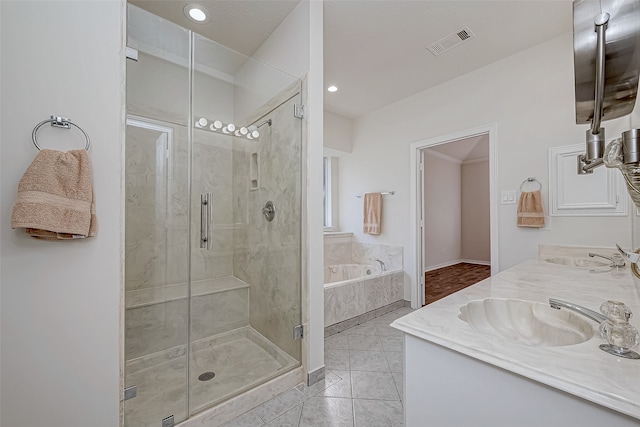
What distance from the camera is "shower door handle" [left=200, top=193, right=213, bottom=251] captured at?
1.92m

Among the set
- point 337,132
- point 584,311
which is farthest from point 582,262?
point 337,132

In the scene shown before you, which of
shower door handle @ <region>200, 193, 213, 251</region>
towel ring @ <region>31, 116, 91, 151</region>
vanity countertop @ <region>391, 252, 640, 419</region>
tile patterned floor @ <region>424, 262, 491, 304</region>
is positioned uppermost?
towel ring @ <region>31, 116, 91, 151</region>

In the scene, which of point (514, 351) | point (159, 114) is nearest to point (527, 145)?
point (514, 351)

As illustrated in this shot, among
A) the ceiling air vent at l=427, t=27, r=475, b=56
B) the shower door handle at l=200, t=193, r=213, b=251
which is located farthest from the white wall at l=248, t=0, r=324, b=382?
the ceiling air vent at l=427, t=27, r=475, b=56

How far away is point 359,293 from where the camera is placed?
110 inches

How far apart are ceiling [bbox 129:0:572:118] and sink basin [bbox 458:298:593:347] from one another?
2097mm

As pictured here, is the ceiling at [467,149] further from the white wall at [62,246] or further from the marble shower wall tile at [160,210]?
the white wall at [62,246]

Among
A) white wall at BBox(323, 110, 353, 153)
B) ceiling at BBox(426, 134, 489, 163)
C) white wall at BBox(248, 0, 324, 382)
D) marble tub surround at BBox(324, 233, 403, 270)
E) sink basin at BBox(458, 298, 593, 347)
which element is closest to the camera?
sink basin at BBox(458, 298, 593, 347)

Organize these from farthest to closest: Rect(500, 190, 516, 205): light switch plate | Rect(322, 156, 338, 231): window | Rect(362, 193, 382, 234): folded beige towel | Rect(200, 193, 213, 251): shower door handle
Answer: Rect(322, 156, 338, 231): window
Rect(362, 193, 382, 234): folded beige towel
Rect(500, 190, 516, 205): light switch plate
Rect(200, 193, 213, 251): shower door handle

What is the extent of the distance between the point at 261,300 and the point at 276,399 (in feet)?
2.46

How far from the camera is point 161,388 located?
160cm

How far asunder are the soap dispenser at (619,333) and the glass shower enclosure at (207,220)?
1537mm

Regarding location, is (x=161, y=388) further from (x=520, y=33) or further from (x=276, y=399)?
(x=520, y=33)

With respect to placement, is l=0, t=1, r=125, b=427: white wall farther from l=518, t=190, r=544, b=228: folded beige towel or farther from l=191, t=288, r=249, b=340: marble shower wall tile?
l=518, t=190, r=544, b=228: folded beige towel
